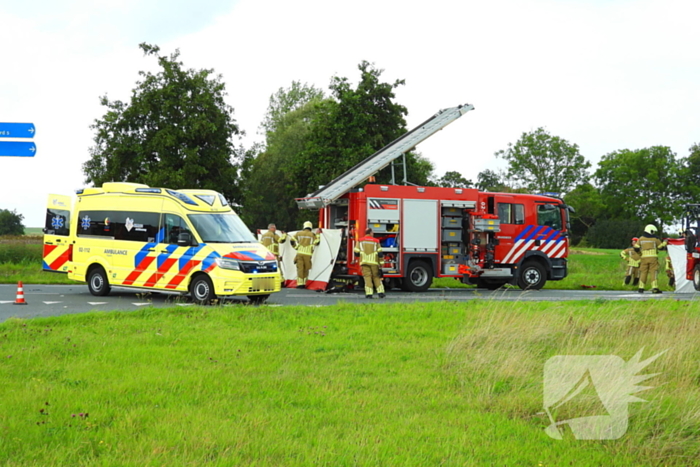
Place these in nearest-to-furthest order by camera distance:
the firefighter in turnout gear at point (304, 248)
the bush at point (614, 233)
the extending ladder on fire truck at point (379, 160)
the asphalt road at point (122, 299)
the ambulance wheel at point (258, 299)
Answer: the asphalt road at point (122, 299) → the ambulance wheel at point (258, 299) → the firefighter in turnout gear at point (304, 248) → the extending ladder on fire truck at point (379, 160) → the bush at point (614, 233)

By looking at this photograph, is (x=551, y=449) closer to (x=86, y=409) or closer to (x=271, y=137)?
(x=86, y=409)

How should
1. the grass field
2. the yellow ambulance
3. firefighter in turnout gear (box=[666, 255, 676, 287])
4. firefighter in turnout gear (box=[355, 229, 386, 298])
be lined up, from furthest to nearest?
firefighter in turnout gear (box=[666, 255, 676, 287]) < firefighter in turnout gear (box=[355, 229, 386, 298]) < the yellow ambulance < the grass field

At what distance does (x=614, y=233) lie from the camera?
7350cm

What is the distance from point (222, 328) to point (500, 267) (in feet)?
37.0

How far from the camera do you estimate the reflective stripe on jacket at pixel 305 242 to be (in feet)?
61.2

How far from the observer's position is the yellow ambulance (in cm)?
1441

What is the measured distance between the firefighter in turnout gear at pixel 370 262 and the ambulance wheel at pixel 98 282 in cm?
583

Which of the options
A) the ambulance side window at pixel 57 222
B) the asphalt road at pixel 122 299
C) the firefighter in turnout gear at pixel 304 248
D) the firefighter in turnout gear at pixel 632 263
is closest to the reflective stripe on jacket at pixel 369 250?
the asphalt road at pixel 122 299

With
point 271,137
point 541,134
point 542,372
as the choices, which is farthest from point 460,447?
point 541,134

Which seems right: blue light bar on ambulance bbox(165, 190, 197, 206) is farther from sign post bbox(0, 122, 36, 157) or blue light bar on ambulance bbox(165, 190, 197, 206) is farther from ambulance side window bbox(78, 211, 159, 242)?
sign post bbox(0, 122, 36, 157)

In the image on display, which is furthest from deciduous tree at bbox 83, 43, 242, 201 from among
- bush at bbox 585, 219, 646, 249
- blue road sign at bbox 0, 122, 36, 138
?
bush at bbox 585, 219, 646, 249

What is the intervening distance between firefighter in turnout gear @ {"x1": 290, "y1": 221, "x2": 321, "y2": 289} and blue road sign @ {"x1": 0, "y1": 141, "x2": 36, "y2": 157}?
9.27 metres

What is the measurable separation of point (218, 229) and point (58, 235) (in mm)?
4802

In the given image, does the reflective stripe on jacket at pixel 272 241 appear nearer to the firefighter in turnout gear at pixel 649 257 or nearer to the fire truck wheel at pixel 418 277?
the fire truck wheel at pixel 418 277
